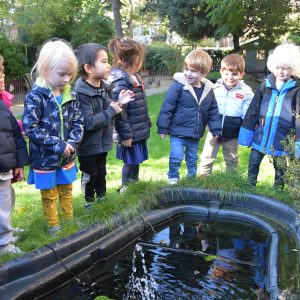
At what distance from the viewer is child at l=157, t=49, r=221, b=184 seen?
179 inches

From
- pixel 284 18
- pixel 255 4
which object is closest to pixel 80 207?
pixel 255 4

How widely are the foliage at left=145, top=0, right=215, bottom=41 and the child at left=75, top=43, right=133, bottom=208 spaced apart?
18211mm

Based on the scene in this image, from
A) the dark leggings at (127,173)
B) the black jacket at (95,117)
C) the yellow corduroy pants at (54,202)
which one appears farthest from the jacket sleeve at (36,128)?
the dark leggings at (127,173)

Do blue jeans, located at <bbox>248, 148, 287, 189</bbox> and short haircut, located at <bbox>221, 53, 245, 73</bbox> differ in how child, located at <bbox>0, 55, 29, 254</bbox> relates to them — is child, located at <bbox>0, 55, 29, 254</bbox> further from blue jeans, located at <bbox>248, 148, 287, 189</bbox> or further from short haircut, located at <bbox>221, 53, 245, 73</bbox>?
short haircut, located at <bbox>221, 53, 245, 73</bbox>

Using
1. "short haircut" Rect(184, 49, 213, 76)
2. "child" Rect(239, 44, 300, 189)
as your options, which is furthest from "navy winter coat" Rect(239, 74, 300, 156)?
"short haircut" Rect(184, 49, 213, 76)

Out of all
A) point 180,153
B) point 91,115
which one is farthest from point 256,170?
point 91,115

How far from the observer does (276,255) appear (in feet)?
9.33

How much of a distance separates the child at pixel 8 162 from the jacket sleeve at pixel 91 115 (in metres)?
0.65

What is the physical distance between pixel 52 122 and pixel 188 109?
176 centimetres

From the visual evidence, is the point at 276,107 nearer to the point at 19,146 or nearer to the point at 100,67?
the point at 100,67

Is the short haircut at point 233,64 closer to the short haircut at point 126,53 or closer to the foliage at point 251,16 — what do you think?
the short haircut at point 126,53

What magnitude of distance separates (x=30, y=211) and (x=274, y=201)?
2387mm

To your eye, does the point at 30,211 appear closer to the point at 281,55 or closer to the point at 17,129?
the point at 17,129

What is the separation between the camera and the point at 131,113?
14.4 ft
